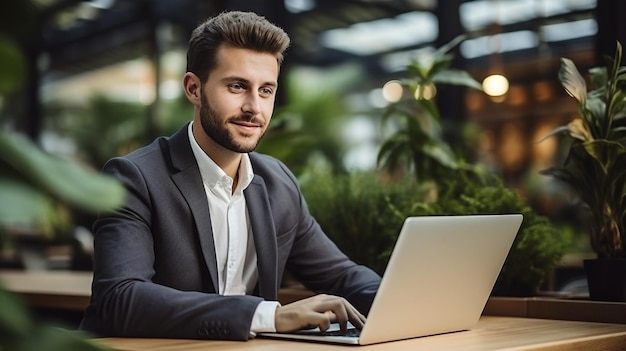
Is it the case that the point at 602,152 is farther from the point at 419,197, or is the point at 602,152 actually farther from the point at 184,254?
the point at 184,254

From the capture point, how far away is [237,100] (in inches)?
99.2

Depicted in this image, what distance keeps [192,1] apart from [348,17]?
173 centimetres

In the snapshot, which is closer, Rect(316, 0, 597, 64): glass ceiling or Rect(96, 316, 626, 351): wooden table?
Rect(96, 316, 626, 351): wooden table

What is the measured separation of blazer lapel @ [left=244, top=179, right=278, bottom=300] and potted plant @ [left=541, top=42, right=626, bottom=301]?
3.19ft

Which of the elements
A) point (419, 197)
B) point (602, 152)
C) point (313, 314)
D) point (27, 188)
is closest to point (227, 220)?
point (313, 314)

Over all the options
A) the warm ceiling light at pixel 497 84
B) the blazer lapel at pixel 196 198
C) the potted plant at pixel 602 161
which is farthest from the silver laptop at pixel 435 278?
the warm ceiling light at pixel 497 84

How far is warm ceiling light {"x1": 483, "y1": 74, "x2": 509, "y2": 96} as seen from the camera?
5738 millimetres

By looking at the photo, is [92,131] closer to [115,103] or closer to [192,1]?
[115,103]

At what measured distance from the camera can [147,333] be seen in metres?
2.16

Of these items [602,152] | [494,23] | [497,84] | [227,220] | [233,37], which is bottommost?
[227,220]

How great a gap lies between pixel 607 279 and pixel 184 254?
1260mm

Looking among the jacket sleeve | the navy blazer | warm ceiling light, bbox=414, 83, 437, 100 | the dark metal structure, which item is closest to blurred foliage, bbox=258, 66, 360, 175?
the dark metal structure

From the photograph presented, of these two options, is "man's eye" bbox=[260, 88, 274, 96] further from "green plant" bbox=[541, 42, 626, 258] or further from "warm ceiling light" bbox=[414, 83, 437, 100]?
"warm ceiling light" bbox=[414, 83, 437, 100]

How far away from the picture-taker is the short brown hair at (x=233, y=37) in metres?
2.54
